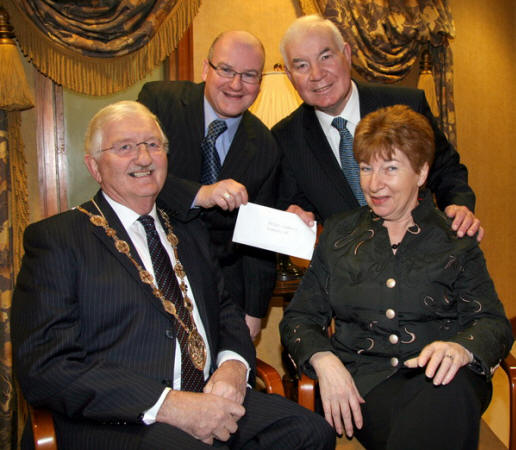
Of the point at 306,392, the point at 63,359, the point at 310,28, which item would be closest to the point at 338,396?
the point at 306,392

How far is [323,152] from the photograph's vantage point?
2.83 m

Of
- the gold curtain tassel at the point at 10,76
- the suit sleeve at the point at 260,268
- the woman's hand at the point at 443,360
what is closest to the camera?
the woman's hand at the point at 443,360

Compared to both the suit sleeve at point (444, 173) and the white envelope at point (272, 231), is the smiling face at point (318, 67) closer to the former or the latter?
the suit sleeve at point (444, 173)

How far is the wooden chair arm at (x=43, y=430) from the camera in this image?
174cm

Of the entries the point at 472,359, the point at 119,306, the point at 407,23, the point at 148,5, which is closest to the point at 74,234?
the point at 119,306

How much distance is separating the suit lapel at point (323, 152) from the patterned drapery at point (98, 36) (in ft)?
3.41

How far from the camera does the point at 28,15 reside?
2873 millimetres

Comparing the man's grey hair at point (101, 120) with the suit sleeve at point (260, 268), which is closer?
the man's grey hair at point (101, 120)

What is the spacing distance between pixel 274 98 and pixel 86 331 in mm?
1959

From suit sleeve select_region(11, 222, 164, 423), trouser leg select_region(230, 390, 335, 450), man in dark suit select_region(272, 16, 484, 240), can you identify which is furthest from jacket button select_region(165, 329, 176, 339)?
man in dark suit select_region(272, 16, 484, 240)

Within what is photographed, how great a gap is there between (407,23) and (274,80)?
184 cm

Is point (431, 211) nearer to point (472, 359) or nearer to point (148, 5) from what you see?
point (472, 359)

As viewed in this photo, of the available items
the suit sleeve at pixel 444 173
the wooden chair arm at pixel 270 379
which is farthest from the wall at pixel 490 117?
the wooden chair arm at pixel 270 379

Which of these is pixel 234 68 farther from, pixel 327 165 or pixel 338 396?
pixel 338 396
